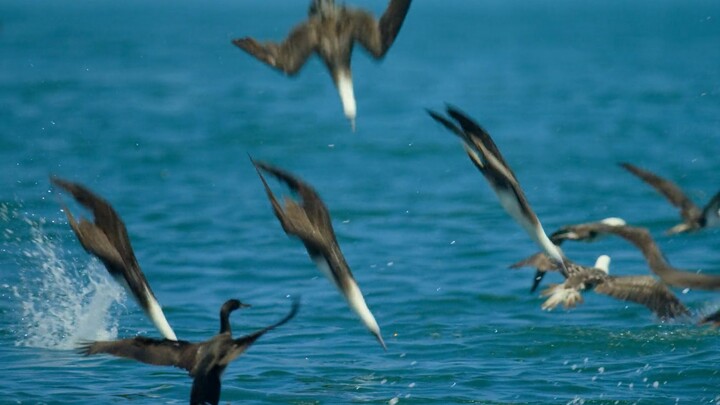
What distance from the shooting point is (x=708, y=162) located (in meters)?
27.1

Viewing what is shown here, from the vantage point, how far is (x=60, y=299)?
1520cm

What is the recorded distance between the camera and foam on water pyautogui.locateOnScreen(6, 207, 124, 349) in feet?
44.7

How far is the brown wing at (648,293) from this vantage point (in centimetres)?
1127

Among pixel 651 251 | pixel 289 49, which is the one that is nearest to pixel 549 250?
pixel 651 251

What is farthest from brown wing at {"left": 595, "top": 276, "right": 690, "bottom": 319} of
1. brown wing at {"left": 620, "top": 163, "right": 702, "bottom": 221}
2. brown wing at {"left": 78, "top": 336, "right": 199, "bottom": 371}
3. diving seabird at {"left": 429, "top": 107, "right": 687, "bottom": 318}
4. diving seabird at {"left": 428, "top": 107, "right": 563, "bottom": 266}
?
brown wing at {"left": 78, "top": 336, "right": 199, "bottom": 371}

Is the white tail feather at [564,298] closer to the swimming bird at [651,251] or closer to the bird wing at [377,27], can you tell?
the swimming bird at [651,251]

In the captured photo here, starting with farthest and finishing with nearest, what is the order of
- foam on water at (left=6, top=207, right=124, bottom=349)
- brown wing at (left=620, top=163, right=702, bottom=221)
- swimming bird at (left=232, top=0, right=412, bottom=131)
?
foam on water at (left=6, top=207, right=124, bottom=349), brown wing at (left=620, top=163, right=702, bottom=221), swimming bird at (left=232, top=0, right=412, bottom=131)

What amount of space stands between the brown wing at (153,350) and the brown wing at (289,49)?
2782 mm

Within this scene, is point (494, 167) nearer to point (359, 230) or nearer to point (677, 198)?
point (677, 198)

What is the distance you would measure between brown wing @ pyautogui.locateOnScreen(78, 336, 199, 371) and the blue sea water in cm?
192

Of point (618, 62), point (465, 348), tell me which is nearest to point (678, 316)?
point (465, 348)

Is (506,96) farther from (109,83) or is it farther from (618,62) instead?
(618,62)

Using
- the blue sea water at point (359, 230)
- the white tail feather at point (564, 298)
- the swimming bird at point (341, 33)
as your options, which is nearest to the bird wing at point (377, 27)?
the swimming bird at point (341, 33)

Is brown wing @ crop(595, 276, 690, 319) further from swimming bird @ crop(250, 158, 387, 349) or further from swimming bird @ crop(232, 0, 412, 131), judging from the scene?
swimming bird @ crop(232, 0, 412, 131)
